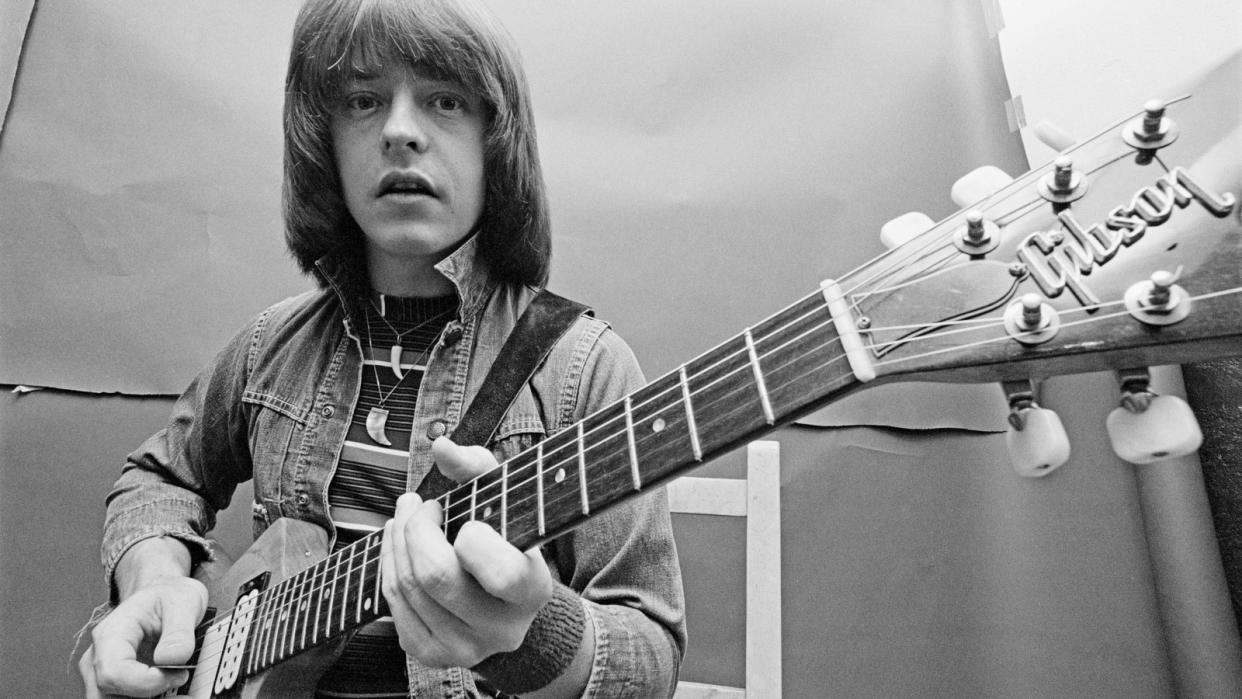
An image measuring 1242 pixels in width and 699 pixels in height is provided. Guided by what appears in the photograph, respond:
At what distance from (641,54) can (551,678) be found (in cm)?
83

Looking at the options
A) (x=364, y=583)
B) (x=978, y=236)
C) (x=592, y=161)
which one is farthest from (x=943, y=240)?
(x=592, y=161)

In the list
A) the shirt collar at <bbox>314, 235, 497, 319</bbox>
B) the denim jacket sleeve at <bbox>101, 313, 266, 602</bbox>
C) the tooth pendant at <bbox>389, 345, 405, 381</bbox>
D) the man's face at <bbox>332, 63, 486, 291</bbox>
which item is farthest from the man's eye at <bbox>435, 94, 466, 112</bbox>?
the denim jacket sleeve at <bbox>101, 313, 266, 602</bbox>

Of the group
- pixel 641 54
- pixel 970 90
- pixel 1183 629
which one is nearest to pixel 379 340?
pixel 641 54

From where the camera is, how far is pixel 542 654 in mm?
550

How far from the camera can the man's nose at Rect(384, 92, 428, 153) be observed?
0.75 m

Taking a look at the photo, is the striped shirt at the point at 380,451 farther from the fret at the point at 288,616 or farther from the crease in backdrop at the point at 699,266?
the crease in backdrop at the point at 699,266

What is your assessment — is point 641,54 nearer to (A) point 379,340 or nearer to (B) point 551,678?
(A) point 379,340

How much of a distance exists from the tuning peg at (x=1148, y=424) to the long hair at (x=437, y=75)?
1.92 ft

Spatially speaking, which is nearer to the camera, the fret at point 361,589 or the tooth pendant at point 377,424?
the fret at point 361,589

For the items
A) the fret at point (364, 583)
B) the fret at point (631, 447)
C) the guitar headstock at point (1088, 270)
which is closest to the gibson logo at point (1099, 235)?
the guitar headstock at point (1088, 270)

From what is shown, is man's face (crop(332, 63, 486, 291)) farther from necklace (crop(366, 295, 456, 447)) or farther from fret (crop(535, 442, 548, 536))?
fret (crop(535, 442, 548, 536))

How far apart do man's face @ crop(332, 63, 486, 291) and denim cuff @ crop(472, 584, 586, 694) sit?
393mm

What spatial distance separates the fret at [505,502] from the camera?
0.51m

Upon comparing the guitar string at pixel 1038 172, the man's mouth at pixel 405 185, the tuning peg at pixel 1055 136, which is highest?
the man's mouth at pixel 405 185
